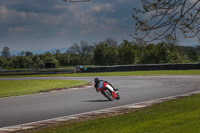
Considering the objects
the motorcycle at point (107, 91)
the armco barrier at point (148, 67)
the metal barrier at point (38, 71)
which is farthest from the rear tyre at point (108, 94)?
the metal barrier at point (38, 71)

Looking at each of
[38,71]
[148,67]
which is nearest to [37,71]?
[38,71]

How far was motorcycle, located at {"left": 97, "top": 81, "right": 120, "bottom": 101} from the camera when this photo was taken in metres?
11.8

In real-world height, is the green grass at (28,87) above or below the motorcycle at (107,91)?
below

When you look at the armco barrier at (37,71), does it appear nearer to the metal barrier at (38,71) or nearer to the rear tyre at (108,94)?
the metal barrier at (38,71)

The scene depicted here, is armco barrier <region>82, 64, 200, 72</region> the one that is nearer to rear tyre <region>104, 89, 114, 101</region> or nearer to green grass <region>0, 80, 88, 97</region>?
green grass <region>0, 80, 88, 97</region>

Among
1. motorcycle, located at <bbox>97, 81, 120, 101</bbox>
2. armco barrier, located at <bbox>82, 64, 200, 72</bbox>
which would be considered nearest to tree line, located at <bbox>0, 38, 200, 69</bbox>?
armco barrier, located at <bbox>82, 64, 200, 72</bbox>

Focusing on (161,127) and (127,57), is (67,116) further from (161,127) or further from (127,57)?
(127,57)

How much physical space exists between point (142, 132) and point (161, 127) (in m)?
0.51

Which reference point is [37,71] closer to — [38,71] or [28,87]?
[38,71]

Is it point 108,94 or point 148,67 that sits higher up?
point 148,67

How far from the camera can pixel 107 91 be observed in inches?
475

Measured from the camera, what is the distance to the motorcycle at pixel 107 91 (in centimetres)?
1178


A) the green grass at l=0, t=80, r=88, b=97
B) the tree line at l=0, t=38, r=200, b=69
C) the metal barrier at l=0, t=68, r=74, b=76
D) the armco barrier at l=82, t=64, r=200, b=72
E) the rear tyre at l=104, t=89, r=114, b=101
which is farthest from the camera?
the tree line at l=0, t=38, r=200, b=69

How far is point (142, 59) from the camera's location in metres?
76.1
